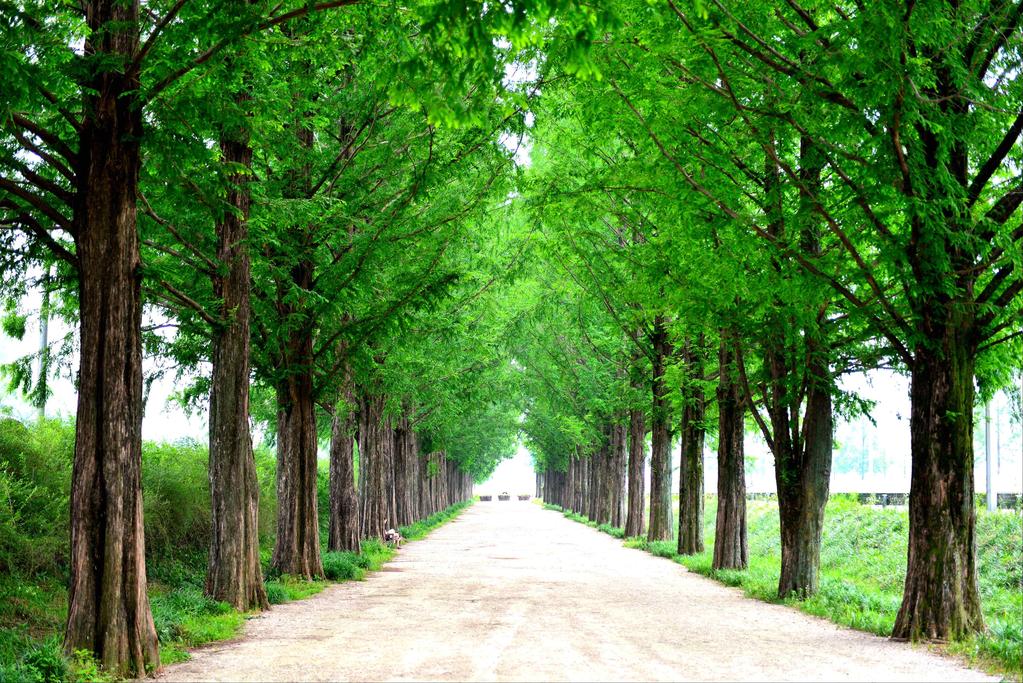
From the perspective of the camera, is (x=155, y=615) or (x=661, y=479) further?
(x=661, y=479)

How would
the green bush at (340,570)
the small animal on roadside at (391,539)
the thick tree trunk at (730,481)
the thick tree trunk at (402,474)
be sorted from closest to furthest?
the green bush at (340,570) → the thick tree trunk at (730,481) → the small animal on roadside at (391,539) → the thick tree trunk at (402,474)

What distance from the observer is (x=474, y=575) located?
19.3m

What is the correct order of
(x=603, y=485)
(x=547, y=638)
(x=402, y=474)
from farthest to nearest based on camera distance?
(x=603, y=485), (x=402, y=474), (x=547, y=638)

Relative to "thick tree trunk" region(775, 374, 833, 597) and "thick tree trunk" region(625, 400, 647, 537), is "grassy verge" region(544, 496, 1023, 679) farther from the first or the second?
"thick tree trunk" region(625, 400, 647, 537)

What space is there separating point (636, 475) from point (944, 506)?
2144 centimetres

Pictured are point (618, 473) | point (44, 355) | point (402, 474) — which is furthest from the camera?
point (618, 473)

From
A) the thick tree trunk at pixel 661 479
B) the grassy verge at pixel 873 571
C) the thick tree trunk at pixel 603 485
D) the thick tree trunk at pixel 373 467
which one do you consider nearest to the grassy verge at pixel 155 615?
the thick tree trunk at pixel 373 467

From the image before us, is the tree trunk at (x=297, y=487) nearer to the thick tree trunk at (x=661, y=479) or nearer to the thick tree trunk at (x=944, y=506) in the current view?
the thick tree trunk at (x=944, y=506)

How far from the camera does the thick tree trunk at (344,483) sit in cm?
2186

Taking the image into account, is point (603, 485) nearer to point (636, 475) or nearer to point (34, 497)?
point (636, 475)

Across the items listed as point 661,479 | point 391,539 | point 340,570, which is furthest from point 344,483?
point 661,479

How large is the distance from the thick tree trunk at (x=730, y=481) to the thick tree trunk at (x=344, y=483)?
825 cm

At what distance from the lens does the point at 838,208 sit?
1195cm

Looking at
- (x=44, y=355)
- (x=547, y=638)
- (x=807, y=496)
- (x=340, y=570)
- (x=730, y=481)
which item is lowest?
(x=340, y=570)
